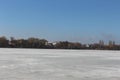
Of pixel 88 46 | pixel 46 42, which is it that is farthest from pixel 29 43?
pixel 88 46

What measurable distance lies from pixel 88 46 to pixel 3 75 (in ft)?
104

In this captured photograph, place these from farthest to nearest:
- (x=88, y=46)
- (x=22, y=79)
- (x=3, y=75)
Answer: (x=88, y=46) → (x=3, y=75) → (x=22, y=79)

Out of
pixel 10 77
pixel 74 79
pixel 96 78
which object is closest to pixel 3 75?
pixel 10 77

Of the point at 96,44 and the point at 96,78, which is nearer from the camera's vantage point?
the point at 96,78

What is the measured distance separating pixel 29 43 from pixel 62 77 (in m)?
33.1

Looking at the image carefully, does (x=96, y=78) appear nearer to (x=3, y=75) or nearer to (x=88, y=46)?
(x=3, y=75)

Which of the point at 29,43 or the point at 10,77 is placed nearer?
the point at 10,77

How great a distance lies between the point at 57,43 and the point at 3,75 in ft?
107

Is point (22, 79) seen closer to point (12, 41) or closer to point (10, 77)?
point (10, 77)

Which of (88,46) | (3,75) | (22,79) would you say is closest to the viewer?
(22,79)

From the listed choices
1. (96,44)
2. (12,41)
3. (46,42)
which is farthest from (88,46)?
(12,41)

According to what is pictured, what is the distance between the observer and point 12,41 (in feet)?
132

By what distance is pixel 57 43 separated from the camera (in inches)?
1577

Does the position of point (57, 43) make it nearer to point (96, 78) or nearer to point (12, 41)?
point (12, 41)
